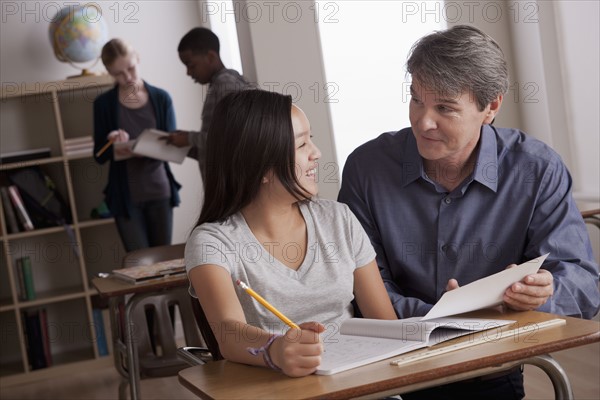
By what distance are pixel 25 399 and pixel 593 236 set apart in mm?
2964

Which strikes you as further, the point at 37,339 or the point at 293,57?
the point at 37,339

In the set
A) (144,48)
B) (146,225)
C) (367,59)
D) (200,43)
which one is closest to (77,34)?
(144,48)

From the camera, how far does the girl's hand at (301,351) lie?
1.25 m

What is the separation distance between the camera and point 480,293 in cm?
142

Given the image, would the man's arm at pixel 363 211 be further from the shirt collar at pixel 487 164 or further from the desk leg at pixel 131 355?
the desk leg at pixel 131 355

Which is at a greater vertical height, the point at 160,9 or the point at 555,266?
the point at 160,9

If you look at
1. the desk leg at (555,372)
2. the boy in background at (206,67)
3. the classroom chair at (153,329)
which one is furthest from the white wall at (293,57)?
the desk leg at (555,372)

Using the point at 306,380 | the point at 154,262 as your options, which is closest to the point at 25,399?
the point at 154,262

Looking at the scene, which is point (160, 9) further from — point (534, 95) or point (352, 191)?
point (352, 191)

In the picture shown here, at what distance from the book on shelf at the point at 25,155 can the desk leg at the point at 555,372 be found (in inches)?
158

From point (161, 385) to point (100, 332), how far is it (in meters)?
0.85

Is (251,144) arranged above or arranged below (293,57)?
below

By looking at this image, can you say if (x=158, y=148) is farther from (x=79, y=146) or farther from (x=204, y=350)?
(x=204, y=350)

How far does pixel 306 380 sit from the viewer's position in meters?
1.24
